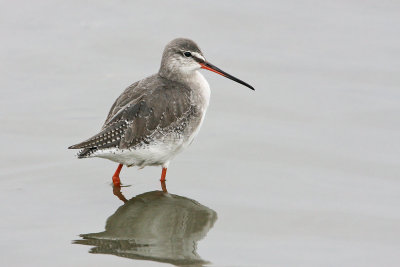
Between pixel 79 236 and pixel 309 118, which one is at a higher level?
pixel 309 118

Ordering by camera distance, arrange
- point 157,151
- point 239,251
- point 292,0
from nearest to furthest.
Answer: point 239,251 < point 157,151 < point 292,0

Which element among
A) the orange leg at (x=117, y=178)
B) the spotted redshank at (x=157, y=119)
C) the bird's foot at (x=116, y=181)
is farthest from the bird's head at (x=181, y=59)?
the bird's foot at (x=116, y=181)

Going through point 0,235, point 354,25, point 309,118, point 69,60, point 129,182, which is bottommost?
point 0,235

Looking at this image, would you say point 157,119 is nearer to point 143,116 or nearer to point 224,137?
point 143,116

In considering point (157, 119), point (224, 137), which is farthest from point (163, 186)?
point (224, 137)

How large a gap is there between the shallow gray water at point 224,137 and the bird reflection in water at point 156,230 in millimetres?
32

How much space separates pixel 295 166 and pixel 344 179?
0.77 metres

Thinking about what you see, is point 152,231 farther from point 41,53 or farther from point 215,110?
point 41,53

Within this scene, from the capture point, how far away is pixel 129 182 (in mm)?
11062

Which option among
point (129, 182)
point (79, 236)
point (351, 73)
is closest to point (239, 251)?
point (79, 236)

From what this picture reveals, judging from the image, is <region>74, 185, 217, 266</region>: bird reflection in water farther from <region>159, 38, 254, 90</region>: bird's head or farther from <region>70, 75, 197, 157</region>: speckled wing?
<region>159, 38, 254, 90</region>: bird's head

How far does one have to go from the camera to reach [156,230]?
31.3ft

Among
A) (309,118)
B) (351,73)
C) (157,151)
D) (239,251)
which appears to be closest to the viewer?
(239,251)

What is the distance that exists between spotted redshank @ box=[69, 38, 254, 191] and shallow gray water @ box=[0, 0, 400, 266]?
560 millimetres
